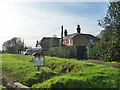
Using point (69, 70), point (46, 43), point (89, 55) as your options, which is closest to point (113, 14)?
point (89, 55)

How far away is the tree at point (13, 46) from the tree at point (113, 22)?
125 ft

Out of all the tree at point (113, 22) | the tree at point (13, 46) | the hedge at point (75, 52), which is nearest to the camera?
the tree at point (113, 22)

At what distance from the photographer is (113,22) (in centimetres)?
1806

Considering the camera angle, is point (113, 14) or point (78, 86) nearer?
point (78, 86)

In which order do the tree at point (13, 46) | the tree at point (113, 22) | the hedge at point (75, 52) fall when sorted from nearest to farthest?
the tree at point (113, 22)
the hedge at point (75, 52)
the tree at point (13, 46)

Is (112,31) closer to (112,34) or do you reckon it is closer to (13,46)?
(112,34)

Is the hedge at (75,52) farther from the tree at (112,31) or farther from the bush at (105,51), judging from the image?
the tree at (112,31)

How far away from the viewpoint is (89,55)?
893 inches

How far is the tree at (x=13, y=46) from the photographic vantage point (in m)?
53.5

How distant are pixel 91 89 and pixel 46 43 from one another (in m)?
61.4

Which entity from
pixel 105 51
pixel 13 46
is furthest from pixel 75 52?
pixel 13 46

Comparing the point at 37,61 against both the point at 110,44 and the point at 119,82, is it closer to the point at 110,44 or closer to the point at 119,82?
the point at 119,82

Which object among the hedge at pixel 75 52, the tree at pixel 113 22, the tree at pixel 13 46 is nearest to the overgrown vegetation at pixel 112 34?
the tree at pixel 113 22

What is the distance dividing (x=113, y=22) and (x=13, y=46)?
152 ft
